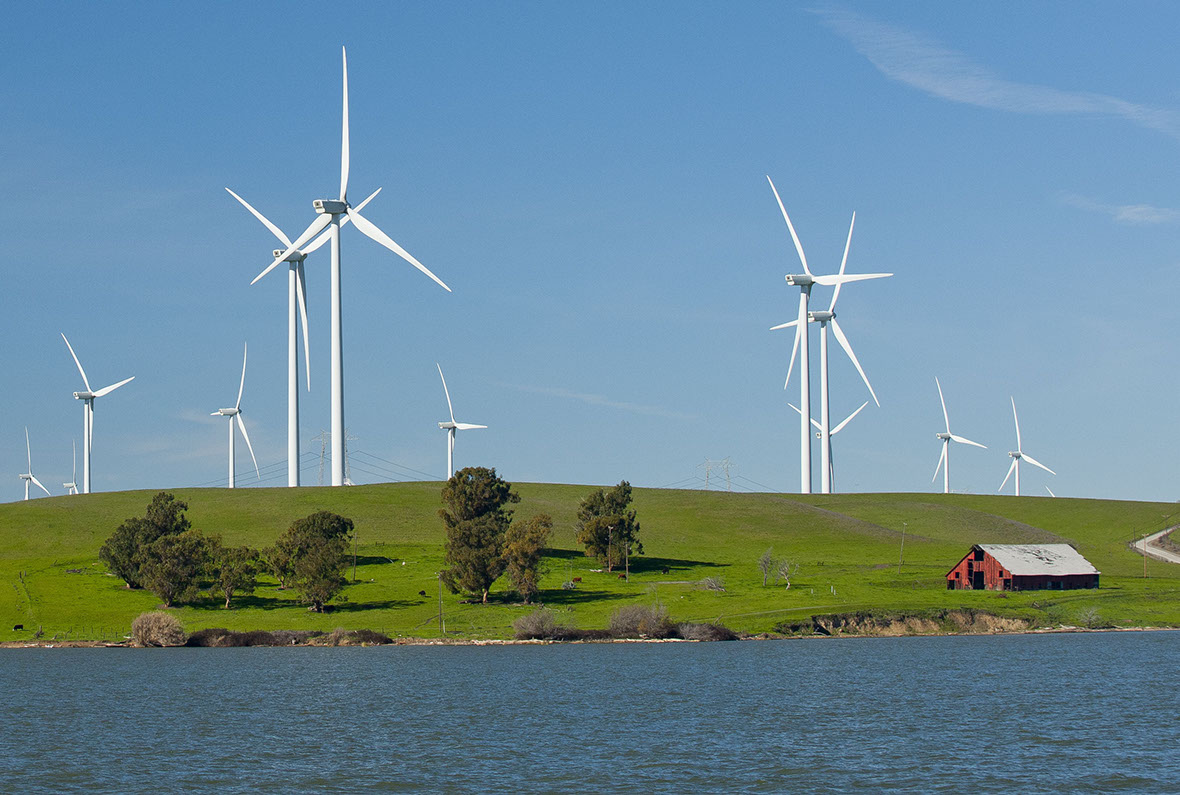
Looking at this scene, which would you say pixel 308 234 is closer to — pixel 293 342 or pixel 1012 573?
pixel 293 342

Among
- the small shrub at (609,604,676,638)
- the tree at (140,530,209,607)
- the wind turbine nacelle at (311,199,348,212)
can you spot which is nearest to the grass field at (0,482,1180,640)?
the tree at (140,530,209,607)

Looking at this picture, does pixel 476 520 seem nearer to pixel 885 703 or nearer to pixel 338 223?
pixel 338 223

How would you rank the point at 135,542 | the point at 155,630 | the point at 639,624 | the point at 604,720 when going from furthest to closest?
the point at 135,542 < the point at 639,624 < the point at 155,630 < the point at 604,720

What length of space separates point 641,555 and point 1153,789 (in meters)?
121

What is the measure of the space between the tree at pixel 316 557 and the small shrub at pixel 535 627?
62.4ft

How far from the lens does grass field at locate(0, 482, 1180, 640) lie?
429ft

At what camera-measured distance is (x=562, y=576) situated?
153000 millimetres

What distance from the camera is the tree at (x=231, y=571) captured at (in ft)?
445

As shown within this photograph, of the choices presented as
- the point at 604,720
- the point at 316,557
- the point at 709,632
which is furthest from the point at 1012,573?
the point at 604,720

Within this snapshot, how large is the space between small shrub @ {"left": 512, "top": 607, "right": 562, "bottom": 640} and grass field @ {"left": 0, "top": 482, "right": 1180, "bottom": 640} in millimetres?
2629

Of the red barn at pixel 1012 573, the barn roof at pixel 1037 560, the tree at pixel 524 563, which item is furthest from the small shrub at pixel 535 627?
the barn roof at pixel 1037 560

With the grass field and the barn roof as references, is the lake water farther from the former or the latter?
the barn roof

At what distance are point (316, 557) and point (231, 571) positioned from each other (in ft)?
30.5

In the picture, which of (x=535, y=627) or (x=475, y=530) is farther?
(x=475, y=530)
